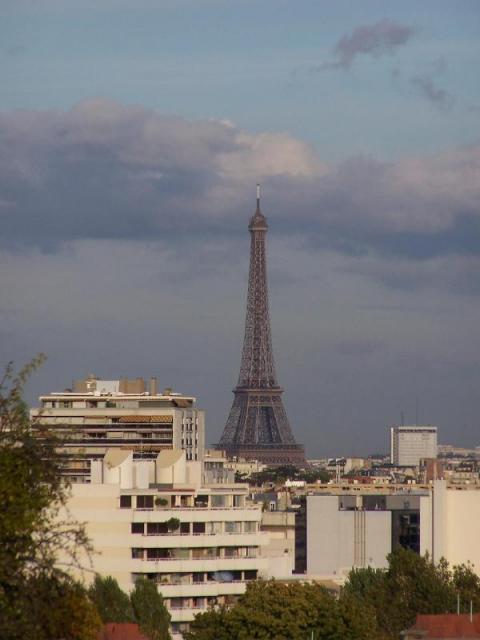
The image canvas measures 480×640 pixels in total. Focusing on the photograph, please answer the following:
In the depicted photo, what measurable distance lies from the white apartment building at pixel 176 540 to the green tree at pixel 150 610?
4742 millimetres

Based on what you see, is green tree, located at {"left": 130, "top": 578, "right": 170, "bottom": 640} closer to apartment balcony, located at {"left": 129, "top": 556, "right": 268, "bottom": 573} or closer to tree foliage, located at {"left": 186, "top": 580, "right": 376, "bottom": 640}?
tree foliage, located at {"left": 186, "top": 580, "right": 376, "bottom": 640}

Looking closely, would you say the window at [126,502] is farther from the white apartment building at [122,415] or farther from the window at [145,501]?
the white apartment building at [122,415]

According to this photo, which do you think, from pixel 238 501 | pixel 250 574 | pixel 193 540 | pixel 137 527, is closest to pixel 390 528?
pixel 238 501

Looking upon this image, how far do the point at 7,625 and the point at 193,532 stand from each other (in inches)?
2143

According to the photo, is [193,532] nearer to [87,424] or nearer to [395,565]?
[395,565]

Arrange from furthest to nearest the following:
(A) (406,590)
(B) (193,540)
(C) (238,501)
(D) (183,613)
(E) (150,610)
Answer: (C) (238,501), (A) (406,590), (B) (193,540), (D) (183,613), (E) (150,610)

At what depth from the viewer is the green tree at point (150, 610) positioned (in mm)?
74938

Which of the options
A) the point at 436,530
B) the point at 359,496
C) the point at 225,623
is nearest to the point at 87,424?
the point at 359,496

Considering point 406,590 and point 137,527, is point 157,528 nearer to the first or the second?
point 137,527

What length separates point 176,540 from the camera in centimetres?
8644

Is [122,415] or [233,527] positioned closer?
[233,527]

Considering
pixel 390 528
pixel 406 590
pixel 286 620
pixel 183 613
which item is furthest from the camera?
pixel 390 528

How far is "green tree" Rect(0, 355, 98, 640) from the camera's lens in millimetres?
33969

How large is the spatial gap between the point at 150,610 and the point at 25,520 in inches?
1676
